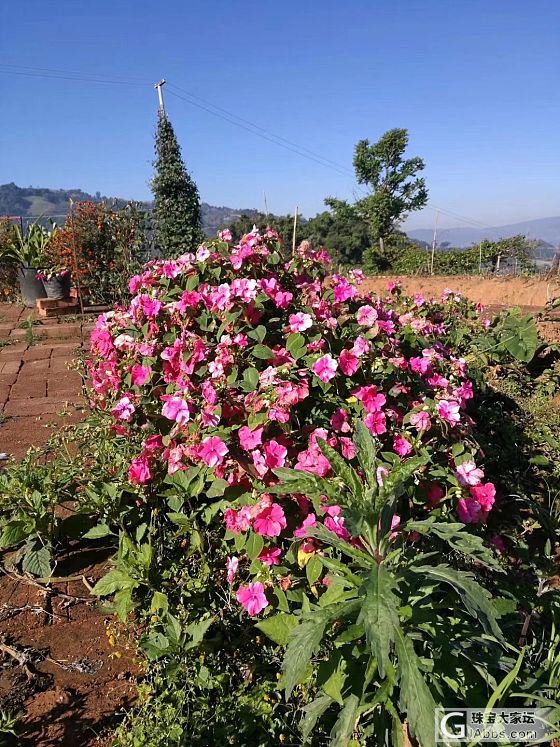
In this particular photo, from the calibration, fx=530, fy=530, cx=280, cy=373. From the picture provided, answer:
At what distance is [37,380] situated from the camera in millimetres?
3953

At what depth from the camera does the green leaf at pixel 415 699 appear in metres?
0.91

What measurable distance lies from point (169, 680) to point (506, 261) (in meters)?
17.6

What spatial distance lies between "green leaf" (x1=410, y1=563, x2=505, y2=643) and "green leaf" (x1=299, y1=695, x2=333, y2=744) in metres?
0.43

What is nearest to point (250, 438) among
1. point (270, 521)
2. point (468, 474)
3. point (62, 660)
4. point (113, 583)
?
point (270, 521)

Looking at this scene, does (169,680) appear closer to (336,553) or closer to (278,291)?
(336,553)

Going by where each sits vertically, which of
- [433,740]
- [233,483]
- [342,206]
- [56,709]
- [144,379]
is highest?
[342,206]

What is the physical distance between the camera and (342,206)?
31.9 meters

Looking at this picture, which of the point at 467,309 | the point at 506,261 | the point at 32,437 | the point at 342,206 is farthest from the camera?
the point at 342,206

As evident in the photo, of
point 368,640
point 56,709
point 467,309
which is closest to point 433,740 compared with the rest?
point 368,640

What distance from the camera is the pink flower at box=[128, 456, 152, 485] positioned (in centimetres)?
186

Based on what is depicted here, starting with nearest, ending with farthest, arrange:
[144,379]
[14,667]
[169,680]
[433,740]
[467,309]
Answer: [433,740] → [169,680] → [14,667] → [144,379] → [467,309]

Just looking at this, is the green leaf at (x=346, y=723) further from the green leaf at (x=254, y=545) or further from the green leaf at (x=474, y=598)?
the green leaf at (x=254, y=545)

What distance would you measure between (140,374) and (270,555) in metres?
0.85

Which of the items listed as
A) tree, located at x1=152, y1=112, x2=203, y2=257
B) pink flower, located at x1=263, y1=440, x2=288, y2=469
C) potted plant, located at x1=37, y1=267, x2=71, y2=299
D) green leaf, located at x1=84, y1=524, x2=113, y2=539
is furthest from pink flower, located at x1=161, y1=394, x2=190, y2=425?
tree, located at x1=152, y1=112, x2=203, y2=257
